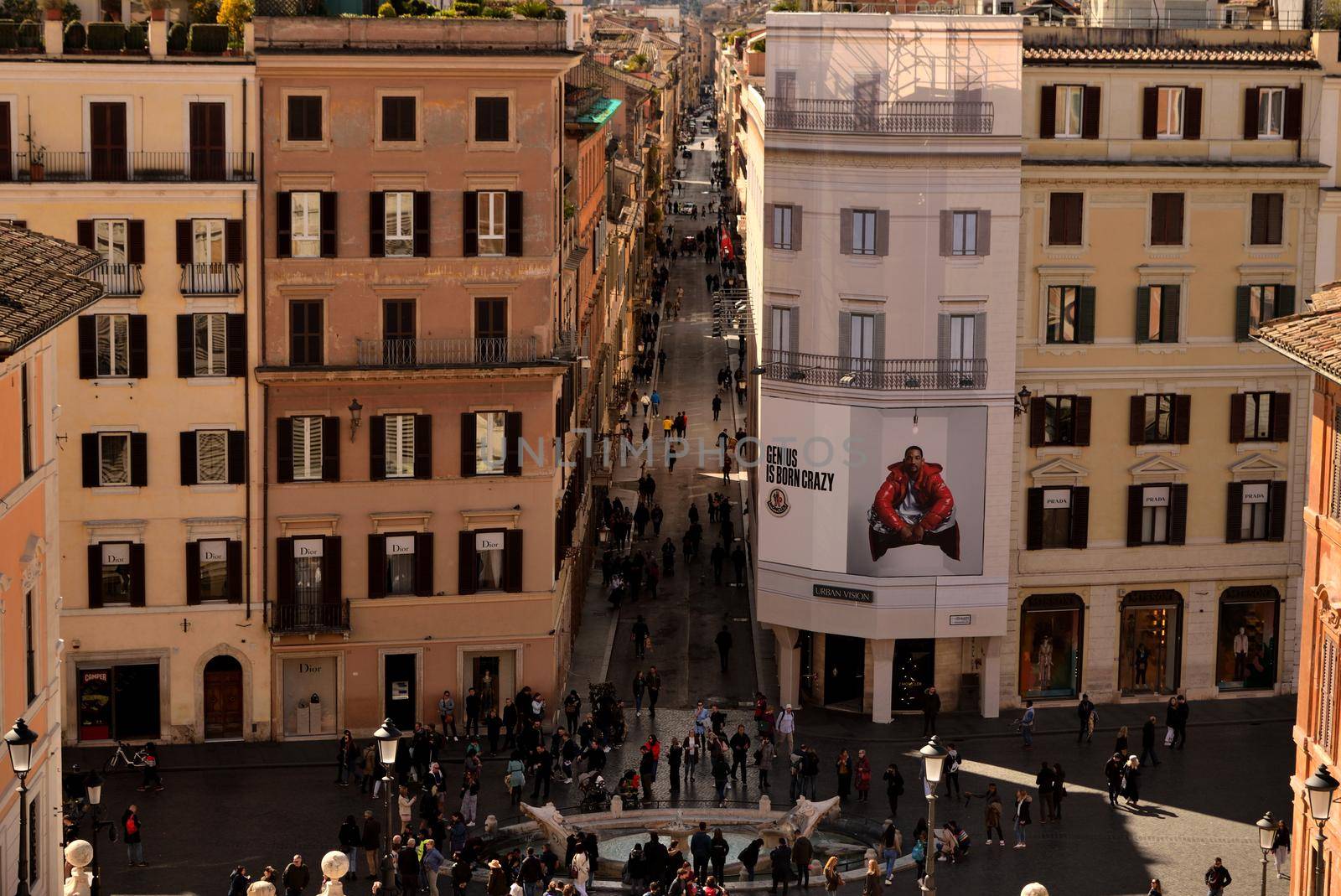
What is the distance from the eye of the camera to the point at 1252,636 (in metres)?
68.0

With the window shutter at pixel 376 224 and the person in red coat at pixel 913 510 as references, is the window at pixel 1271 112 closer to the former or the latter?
the person in red coat at pixel 913 510

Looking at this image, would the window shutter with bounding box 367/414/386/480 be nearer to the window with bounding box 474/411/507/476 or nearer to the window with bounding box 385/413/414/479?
the window with bounding box 385/413/414/479

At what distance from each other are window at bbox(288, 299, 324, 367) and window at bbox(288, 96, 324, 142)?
4163mm

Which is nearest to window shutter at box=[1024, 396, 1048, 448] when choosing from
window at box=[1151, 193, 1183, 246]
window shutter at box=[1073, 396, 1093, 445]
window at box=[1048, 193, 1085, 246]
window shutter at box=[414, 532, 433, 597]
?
window shutter at box=[1073, 396, 1093, 445]

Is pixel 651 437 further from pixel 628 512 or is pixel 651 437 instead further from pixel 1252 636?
pixel 1252 636

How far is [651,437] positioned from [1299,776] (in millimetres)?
58034

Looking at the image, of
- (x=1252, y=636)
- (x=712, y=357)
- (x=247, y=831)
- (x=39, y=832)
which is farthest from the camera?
(x=712, y=357)

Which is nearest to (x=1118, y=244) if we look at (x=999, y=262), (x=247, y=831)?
(x=999, y=262)

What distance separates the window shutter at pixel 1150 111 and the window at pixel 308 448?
2352 cm

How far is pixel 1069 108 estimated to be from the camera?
212ft

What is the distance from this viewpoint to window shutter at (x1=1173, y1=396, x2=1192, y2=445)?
66125 mm

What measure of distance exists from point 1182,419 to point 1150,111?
8496 mm

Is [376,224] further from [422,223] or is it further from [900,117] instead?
[900,117]

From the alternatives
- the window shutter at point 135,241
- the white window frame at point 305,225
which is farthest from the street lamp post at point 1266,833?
the window shutter at point 135,241
